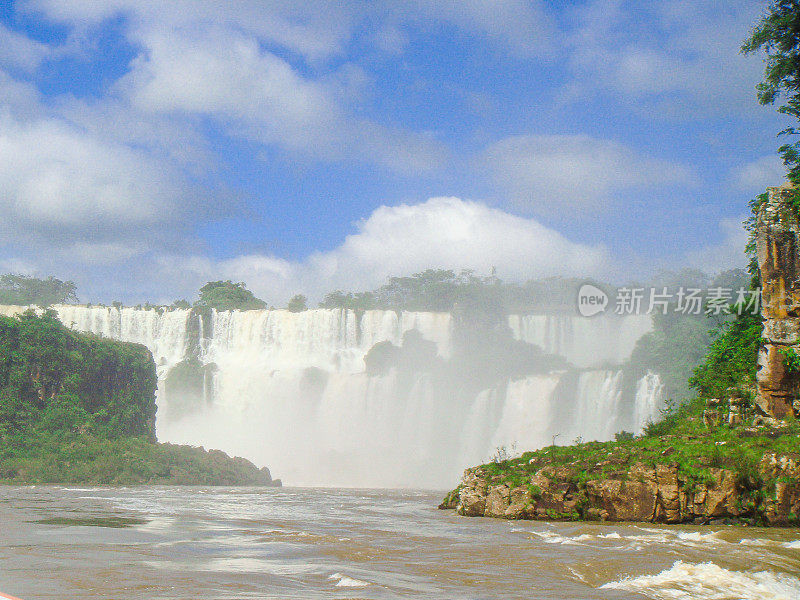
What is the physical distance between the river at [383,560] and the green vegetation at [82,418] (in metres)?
27.4

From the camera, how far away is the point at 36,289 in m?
84.3

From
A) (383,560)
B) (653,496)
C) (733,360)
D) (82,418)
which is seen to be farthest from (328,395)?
(383,560)

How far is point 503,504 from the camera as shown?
16.4 meters

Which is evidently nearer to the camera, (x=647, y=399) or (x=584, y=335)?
(x=647, y=399)

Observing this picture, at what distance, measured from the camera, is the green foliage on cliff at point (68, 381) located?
141 feet

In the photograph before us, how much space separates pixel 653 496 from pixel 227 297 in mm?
67848

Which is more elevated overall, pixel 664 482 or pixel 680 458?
pixel 680 458

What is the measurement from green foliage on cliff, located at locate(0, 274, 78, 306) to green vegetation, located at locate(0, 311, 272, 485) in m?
38.1

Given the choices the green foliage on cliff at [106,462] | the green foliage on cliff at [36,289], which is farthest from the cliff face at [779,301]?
the green foliage on cliff at [36,289]

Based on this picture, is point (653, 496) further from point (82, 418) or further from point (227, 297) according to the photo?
point (227, 297)

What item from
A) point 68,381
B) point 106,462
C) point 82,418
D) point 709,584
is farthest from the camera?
point 68,381

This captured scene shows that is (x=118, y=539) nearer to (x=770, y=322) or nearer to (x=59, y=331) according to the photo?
(x=770, y=322)

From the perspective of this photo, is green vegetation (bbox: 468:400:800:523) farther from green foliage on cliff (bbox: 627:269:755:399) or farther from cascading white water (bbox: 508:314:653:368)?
cascading white water (bbox: 508:314:653:368)

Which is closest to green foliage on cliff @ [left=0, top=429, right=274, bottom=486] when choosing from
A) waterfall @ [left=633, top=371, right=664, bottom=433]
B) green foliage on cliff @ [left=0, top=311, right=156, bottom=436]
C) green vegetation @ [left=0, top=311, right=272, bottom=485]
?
green vegetation @ [left=0, top=311, right=272, bottom=485]
